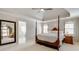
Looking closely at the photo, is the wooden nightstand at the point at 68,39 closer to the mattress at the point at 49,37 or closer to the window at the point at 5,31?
the mattress at the point at 49,37

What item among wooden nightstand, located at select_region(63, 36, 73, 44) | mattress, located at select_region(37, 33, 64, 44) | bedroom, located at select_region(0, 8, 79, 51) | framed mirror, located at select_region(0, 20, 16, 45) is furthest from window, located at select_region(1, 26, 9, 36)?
wooden nightstand, located at select_region(63, 36, 73, 44)

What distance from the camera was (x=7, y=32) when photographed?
1723 mm

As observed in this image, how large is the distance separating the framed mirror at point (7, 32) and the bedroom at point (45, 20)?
76mm

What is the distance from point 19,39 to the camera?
1.80 m

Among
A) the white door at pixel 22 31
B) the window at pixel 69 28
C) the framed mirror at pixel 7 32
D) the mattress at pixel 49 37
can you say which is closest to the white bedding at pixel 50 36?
the mattress at pixel 49 37

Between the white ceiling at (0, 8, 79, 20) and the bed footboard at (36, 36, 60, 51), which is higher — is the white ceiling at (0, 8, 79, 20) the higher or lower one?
the higher one

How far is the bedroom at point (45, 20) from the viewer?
1.76 metres

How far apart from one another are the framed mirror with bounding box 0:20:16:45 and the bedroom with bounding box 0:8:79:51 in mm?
76

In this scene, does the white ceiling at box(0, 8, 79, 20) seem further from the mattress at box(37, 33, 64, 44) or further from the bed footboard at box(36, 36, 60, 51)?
the bed footboard at box(36, 36, 60, 51)

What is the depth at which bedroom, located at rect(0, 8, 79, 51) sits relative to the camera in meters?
1.76
